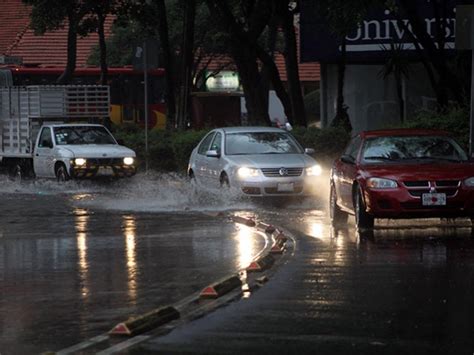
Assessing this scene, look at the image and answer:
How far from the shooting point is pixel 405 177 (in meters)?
16.5

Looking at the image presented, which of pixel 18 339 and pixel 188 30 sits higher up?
pixel 188 30

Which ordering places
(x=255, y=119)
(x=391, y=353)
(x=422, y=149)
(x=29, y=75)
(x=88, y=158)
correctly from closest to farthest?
(x=391, y=353) → (x=422, y=149) → (x=88, y=158) → (x=255, y=119) → (x=29, y=75)

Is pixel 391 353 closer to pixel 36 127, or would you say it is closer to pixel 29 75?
pixel 36 127

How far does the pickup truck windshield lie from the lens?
30.0 metres

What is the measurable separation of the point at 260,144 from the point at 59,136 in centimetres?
786

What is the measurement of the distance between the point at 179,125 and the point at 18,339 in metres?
24.6

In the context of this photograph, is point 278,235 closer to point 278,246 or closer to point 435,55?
point 278,246

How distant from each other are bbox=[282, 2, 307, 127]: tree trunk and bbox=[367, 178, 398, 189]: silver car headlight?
16.2 metres

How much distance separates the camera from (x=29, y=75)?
46656mm

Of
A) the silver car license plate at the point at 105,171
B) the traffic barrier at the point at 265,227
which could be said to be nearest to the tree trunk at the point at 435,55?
the silver car license plate at the point at 105,171

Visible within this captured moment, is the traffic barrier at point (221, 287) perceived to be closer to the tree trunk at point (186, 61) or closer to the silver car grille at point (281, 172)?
the silver car grille at point (281, 172)

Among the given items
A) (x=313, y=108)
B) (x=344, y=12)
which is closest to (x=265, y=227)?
(x=344, y=12)

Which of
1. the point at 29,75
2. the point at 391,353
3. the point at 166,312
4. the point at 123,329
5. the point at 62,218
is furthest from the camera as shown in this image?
the point at 29,75

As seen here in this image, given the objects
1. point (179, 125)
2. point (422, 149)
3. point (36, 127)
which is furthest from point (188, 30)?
point (422, 149)
